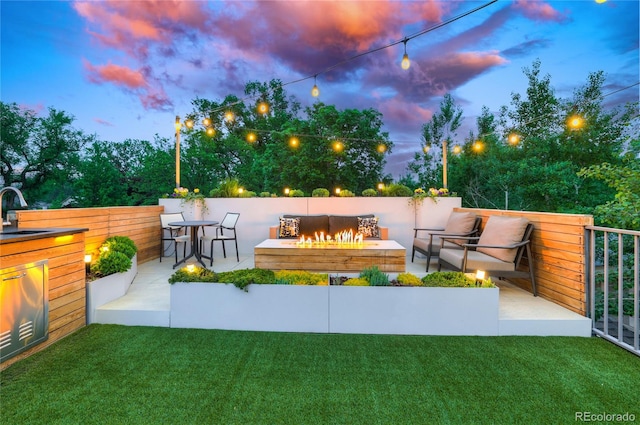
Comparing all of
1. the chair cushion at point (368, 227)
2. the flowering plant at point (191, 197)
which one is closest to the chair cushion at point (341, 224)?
the chair cushion at point (368, 227)

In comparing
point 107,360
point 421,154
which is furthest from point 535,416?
point 421,154

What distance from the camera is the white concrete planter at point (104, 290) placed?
3142 millimetres

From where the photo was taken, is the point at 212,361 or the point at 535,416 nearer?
the point at 535,416

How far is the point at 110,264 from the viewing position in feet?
11.9

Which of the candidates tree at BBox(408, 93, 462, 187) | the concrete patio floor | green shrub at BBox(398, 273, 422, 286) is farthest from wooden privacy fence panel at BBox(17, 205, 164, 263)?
tree at BBox(408, 93, 462, 187)

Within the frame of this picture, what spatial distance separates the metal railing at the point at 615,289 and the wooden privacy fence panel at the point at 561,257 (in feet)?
0.20

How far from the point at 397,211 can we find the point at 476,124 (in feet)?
42.6

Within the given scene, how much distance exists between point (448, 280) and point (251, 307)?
6.05 ft

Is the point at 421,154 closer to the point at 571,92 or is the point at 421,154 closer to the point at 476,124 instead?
the point at 476,124

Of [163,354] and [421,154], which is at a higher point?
[421,154]

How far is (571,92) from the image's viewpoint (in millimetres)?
12852

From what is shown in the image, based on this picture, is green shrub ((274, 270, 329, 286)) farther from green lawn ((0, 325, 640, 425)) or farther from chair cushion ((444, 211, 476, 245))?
chair cushion ((444, 211, 476, 245))

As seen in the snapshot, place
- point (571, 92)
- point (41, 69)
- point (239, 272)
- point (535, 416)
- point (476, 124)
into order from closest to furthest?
point (535, 416), point (239, 272), point (41, 69), point (571, 92), point (476, 124)

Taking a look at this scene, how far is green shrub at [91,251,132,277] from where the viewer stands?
3.59 metres
